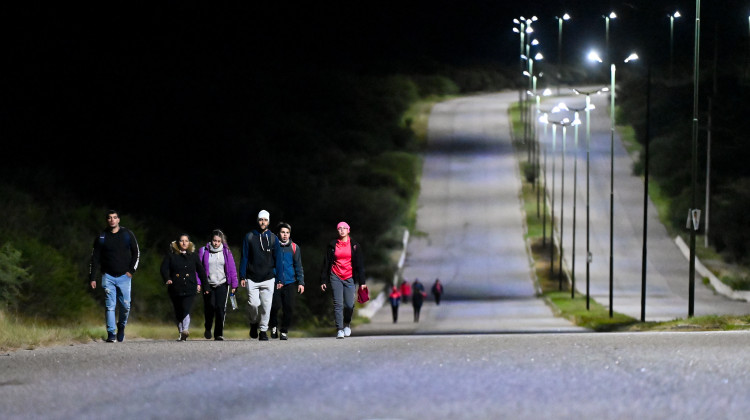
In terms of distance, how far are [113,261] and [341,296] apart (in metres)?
3.71

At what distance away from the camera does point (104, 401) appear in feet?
39.5

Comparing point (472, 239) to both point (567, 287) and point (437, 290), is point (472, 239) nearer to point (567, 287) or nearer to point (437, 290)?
point (567, 287)

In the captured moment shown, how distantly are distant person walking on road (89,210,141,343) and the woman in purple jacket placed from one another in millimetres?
1235

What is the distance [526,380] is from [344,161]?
327 feet

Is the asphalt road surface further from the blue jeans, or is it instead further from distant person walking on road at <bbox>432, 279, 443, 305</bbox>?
distant person walking on road at <bbox>432, 279, 443, 305</bbox>

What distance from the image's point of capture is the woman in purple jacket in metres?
22.7

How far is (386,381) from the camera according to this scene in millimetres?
13453

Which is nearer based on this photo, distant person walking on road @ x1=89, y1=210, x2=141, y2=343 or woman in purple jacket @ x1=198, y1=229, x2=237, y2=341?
distant person walking on road @ x1=89, y1=210, x2=141, y2=343

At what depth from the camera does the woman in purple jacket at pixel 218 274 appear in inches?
895

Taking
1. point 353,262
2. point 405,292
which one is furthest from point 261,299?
point 405,292

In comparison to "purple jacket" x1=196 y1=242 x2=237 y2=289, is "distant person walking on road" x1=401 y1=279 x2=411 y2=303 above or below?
below

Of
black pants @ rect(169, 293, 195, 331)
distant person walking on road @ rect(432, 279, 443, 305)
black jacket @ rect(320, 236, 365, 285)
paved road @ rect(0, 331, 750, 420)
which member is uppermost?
black jacket @ rect(320, 236, 365, 285)

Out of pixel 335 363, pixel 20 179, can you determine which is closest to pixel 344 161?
pixel 20 179

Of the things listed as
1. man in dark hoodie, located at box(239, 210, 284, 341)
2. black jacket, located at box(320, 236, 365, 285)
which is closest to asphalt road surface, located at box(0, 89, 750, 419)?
black jacket, located at box(320, 236, 365, 285)
